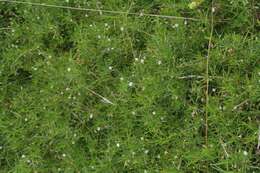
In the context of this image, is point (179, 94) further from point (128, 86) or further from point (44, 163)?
point (44, 163)

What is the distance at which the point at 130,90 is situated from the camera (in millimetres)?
3465

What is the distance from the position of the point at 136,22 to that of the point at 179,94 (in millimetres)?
655

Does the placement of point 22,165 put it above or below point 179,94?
below

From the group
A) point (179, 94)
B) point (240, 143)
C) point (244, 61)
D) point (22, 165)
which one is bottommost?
point (22, 165)

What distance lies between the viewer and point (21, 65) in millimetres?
3848

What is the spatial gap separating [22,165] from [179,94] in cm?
129

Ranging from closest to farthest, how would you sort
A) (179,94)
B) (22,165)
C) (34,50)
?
(179,94) → (22,165) → (34,50)

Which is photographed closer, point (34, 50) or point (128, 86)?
point (128, 86)

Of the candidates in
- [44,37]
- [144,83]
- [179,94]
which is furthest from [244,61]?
[44,37]

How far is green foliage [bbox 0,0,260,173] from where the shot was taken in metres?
3.23

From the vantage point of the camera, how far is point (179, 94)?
11.0 feet

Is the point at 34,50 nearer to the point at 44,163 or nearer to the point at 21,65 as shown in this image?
the point at 21,65

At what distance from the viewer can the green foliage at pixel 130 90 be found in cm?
323

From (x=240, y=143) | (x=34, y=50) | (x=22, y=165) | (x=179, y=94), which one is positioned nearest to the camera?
(x=240, y=143)
